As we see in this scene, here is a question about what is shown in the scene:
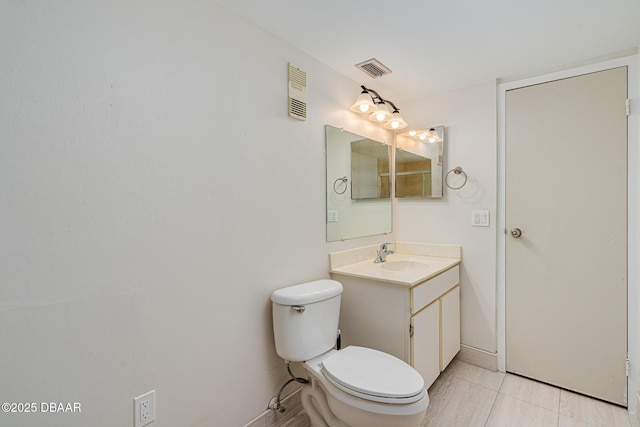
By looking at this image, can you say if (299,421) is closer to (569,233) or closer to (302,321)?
(302,321)

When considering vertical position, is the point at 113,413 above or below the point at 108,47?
below

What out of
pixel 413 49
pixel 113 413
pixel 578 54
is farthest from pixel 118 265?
pixel 578 54

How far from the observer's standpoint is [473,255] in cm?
226

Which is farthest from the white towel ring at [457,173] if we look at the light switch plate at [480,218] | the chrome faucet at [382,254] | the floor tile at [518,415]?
the floor tile at [518,415]

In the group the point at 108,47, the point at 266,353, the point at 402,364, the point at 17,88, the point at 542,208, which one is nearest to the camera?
the point at 17,88

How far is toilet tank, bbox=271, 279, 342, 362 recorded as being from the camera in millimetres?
1490

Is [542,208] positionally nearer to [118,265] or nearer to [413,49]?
[413,49]

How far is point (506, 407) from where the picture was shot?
1777 millimetres

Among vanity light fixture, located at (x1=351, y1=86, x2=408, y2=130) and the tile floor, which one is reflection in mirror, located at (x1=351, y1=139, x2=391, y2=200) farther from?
the tile floor

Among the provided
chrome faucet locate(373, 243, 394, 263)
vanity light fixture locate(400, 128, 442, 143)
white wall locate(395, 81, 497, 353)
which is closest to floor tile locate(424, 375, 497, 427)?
white wall locate(395, 81, 497, 353)

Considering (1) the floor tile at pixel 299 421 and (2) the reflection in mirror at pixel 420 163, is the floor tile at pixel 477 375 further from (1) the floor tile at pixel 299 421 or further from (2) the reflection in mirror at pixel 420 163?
(2) the reflection in mirror at pixel 420 163

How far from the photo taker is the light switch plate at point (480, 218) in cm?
220

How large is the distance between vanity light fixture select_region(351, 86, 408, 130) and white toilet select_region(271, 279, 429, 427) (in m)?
1.28

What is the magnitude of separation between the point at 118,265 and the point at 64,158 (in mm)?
395
